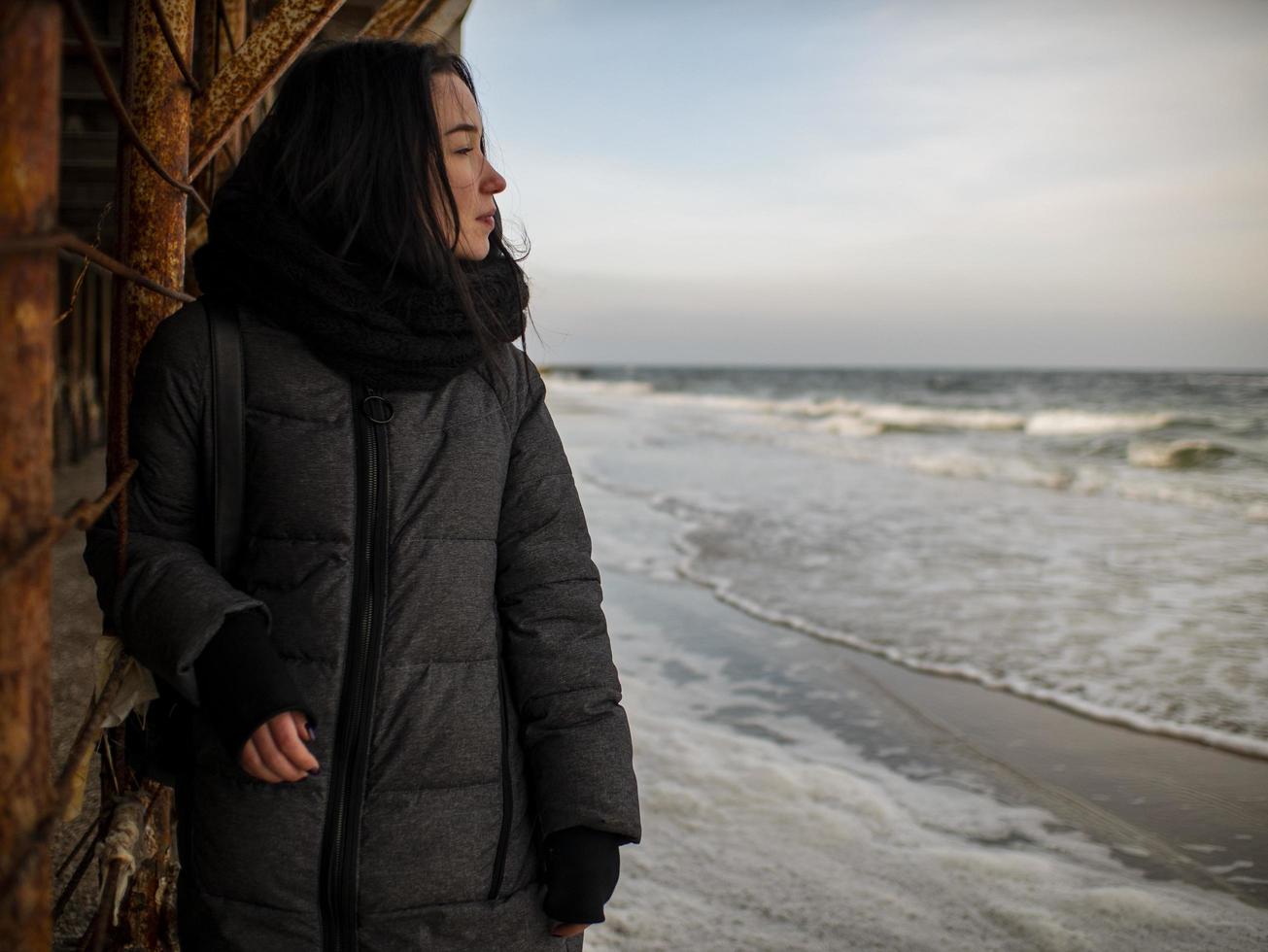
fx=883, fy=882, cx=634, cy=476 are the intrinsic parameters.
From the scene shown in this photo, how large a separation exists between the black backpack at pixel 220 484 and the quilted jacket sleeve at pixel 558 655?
0.37 metres

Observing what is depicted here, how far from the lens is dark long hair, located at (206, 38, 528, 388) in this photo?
3.92ft

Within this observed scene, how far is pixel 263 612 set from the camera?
Answer: 1.09 meters

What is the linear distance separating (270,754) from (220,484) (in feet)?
1.17

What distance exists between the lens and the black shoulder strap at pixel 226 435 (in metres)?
1.15

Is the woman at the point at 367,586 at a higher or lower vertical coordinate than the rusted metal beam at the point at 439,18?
lower

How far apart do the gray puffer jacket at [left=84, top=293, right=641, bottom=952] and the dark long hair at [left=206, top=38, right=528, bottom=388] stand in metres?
0.17

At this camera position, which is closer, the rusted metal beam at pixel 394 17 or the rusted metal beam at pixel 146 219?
the rusted metal beam at pixel 146 219

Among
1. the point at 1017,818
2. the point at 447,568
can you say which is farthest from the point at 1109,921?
the point at 447,568

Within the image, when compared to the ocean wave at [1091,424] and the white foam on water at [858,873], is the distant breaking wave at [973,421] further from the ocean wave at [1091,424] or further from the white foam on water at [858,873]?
the white foam on water at [858,873]

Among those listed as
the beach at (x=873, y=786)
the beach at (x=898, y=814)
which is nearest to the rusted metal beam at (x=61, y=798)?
the beach at (x=873, y=786)

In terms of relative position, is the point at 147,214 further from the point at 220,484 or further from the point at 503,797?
the point at 503,797

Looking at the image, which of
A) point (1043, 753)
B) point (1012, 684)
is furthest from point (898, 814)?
point (1012, 684)

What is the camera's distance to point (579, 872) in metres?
1.21

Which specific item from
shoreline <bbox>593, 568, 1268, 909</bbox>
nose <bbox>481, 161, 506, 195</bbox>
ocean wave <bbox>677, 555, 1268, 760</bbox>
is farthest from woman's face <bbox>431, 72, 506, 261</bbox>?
ocean wave <bbox>677, 555, 1268, 760</bbox>
